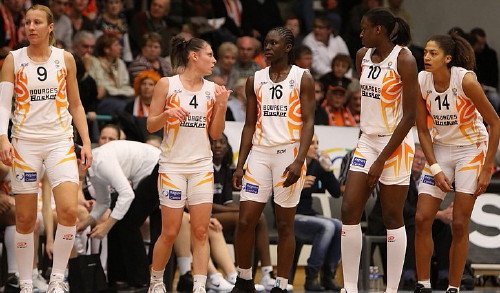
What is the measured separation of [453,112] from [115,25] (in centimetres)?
650

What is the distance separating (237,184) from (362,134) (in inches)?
42.2

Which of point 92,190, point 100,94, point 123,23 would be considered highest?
point 123,23

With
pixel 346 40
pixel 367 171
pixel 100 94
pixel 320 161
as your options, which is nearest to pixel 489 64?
pixel 346 40

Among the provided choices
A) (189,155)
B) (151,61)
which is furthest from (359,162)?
(151,61)

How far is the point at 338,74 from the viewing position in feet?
44.7

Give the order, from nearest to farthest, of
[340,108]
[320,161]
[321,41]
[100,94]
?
[320,161], [100,94], [340,108], [321,41]

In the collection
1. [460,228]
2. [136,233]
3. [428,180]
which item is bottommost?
[136,233]

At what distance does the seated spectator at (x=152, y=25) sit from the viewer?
13.6 metres

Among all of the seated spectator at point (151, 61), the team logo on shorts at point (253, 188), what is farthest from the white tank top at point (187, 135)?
the seated spectator at point (151, 61)

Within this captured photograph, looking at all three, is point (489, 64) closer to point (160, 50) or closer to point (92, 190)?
point (160, 50)

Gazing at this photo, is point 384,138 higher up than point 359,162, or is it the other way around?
point 384,138

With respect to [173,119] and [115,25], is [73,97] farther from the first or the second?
[115,25]

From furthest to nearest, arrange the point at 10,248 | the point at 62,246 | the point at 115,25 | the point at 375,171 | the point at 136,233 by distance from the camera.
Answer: the point at 115,25
the point at 136,233
the point at 10,248
the point at 62,246
the point at 375,171

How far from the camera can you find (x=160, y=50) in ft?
42.3
